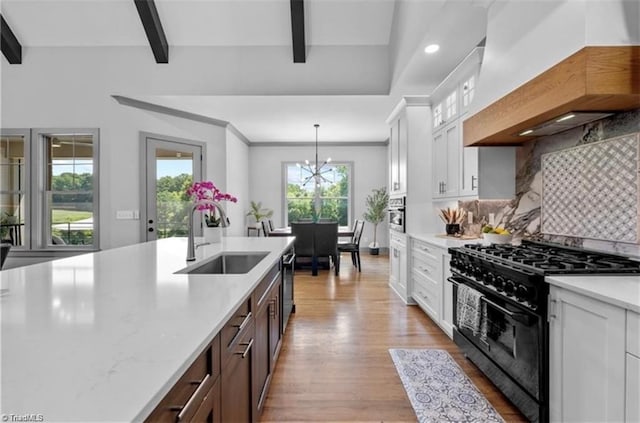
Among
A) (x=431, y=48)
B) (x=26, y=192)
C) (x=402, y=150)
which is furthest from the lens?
(x=26, y=192)

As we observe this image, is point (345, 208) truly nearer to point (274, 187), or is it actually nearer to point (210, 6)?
point (274, 187)

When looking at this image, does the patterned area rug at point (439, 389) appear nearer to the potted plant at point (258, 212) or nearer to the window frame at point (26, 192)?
the window frame at point (26, 192)

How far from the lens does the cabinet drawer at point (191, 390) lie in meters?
0.68

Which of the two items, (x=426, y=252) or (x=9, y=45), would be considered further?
(x=9, y=45)

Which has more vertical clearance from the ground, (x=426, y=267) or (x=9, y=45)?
(x=9, y=45)

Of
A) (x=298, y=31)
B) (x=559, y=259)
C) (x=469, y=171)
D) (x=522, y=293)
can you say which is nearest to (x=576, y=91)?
(x=559, y=259)

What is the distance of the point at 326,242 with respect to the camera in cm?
564

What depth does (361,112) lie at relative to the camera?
554 centimetres

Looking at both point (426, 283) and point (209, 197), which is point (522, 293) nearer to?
point (426, 283)

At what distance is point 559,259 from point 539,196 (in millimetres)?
889

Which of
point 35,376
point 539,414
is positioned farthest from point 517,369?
point 35,376

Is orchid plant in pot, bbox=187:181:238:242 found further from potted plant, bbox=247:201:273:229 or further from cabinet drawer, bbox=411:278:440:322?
potted plant, bbox=247:201:273:229

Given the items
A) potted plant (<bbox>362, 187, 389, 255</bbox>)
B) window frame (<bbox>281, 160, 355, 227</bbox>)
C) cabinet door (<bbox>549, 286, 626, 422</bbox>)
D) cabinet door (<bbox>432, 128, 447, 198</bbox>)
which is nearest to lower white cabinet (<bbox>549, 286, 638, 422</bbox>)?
cabinet door (<bbox>549, 286, 626, 422</bbox>)

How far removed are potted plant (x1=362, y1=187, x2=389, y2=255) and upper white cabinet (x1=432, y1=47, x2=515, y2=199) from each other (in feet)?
13.3
